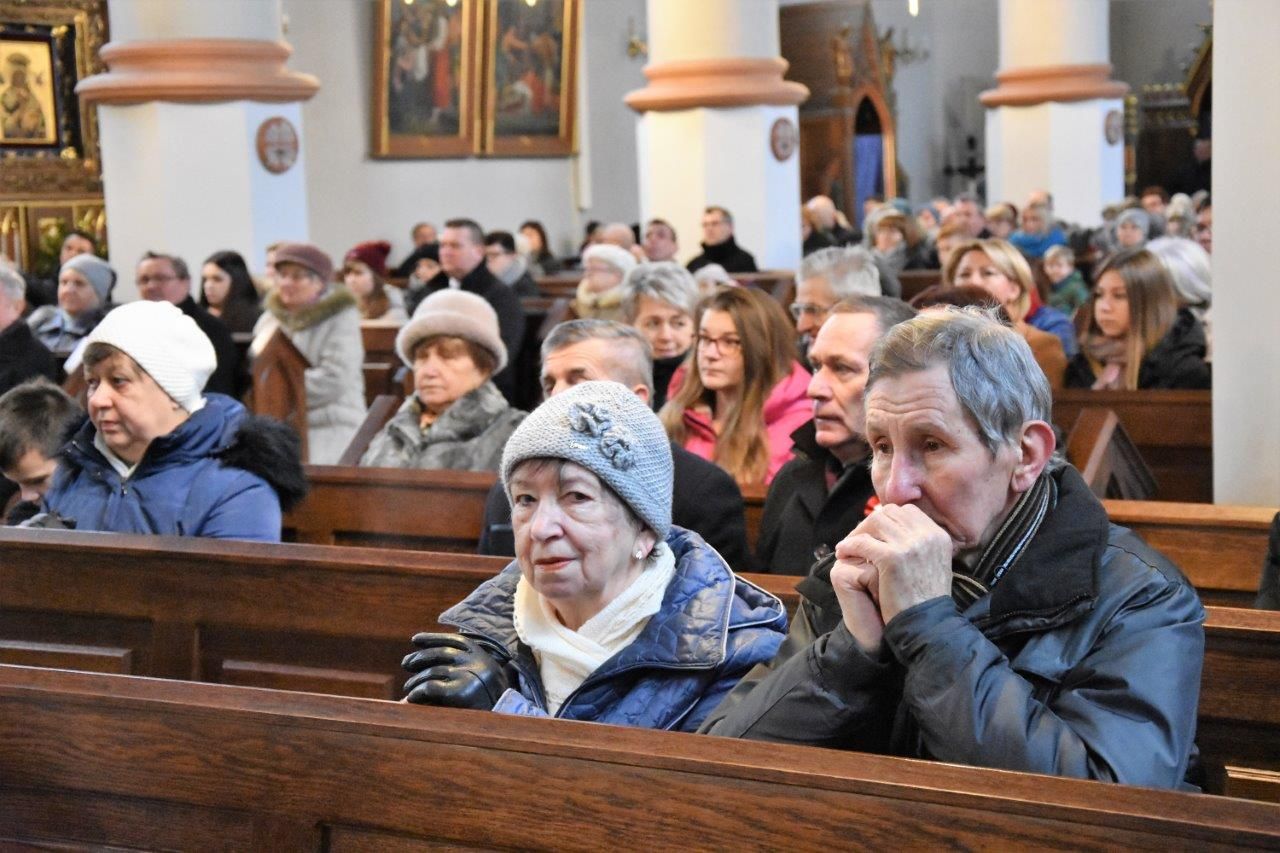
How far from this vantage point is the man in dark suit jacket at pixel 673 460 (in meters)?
3.83

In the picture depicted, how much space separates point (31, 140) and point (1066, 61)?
29.6 feet

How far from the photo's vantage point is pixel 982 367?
7.31ft

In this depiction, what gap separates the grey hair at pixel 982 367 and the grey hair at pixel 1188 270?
508 cm

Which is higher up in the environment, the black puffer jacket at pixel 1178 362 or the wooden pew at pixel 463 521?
the black puffer jacket at pixel 1178 362

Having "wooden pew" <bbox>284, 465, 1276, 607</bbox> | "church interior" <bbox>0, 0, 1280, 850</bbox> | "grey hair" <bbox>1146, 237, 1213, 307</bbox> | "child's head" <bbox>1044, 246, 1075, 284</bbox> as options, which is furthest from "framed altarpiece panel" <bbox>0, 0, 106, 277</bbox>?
"wooden pew" <bbox>284, 465, 1276, 607</bbox>

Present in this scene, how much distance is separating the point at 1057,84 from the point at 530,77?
5246 mm

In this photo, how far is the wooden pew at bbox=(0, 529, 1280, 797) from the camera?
3.43 metres

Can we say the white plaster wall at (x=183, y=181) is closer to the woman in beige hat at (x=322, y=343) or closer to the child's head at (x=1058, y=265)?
the woman in beige hat at (x=322, y=343)

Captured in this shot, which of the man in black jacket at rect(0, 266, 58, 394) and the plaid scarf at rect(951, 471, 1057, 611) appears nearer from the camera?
the plaid scarf at rect(951, 471, 1057, 611)

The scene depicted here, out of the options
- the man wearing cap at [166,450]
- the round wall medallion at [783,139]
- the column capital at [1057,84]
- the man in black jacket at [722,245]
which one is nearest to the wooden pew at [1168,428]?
the man wearing cap at [166,450]

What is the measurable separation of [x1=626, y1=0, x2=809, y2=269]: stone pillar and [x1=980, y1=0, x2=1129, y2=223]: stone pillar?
14.0ft

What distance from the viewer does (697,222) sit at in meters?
11.9

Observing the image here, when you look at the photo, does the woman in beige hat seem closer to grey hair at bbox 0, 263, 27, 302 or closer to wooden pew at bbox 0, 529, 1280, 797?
grey hair at bbox 0, 263, 27, 302

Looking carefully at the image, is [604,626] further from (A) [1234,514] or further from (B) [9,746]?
(A) [1234,514]
